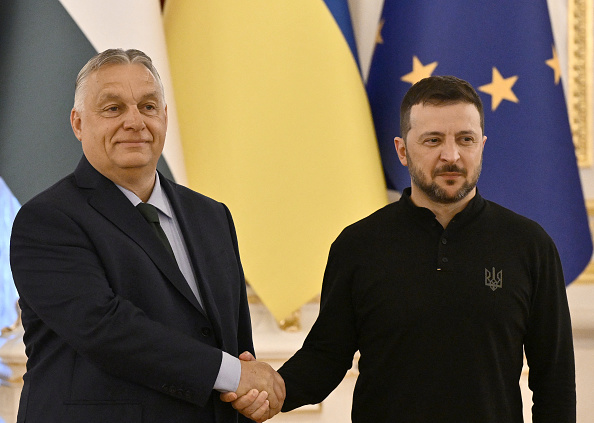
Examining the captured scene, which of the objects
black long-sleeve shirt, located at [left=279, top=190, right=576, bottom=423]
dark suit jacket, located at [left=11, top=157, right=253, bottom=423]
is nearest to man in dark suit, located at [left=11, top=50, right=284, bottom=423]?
dark suit jacket, located at [left=11, top=157, right=253, bottom=423]

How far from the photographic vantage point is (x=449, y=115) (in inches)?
61.2

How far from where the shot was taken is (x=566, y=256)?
2.62m

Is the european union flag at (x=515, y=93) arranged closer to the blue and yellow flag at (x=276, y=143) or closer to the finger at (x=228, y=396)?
the blue and yellow flag at (x=276, y=143)

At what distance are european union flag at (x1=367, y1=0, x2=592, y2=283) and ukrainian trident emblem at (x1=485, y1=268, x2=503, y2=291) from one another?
1085mm

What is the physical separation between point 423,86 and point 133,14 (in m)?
1.31

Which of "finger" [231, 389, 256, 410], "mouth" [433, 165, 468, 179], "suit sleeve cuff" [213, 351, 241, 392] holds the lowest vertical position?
"finger" [231, 389, 256, 410]

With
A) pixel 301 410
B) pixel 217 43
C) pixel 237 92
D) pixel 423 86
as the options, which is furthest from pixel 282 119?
pixel 301 410

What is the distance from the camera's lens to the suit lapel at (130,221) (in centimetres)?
148

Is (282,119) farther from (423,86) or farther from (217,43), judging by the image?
(423,86)

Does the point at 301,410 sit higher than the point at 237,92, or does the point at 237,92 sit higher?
the point at 237,92

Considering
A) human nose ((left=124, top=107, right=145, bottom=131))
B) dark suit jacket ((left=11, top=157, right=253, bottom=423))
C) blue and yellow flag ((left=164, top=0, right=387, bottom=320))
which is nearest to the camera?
dark suit jacket ((left=11, top=157, right=253, bottom=423))

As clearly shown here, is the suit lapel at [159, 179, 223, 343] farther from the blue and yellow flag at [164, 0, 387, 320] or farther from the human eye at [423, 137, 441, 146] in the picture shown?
the blue and yellow flag at [164, 0, 387, 320]

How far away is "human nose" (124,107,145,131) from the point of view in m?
1.51

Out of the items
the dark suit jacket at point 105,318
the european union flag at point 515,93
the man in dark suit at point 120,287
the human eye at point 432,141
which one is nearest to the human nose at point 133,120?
the man in dark suit at point 120,287
